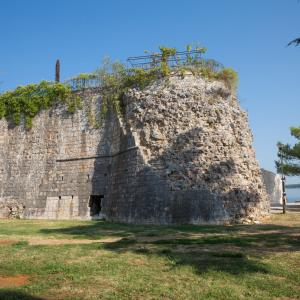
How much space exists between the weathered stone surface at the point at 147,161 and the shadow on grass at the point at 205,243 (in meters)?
1.75

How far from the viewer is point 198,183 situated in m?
16.0

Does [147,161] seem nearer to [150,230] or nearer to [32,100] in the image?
[150,230]

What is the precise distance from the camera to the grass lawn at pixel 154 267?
19.8 ft

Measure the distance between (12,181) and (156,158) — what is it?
9328 mm

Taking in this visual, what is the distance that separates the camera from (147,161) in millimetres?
17047

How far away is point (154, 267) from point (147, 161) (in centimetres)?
955

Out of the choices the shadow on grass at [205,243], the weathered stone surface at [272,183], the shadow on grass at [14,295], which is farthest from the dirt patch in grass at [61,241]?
the weathered stone surface at [272,183]

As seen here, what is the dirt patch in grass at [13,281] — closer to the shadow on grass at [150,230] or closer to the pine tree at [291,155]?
the shadow on grass at [150,230]

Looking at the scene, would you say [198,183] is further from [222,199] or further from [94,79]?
[94,79]

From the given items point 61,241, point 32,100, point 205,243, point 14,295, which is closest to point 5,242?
point 61,241

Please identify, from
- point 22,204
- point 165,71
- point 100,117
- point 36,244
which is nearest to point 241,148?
point 165,71

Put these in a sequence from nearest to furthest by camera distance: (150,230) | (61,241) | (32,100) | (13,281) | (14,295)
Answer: (14,295) < (13,281) < (61,241) < (150,230) < (32,100)

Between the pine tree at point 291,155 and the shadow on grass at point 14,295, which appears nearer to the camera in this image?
the shadow on grass at point 14,295

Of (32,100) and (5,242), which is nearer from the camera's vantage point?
(5,242)
